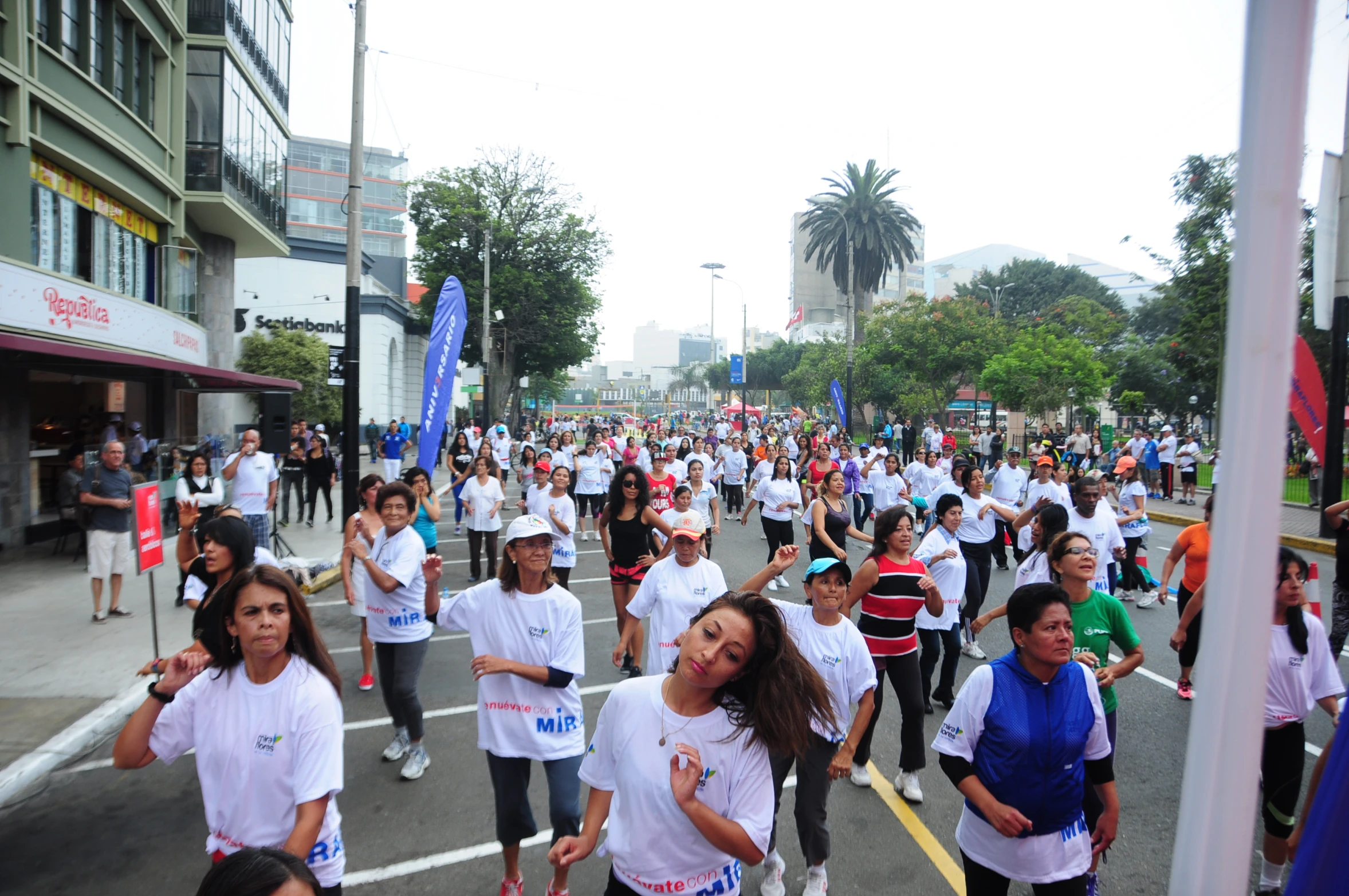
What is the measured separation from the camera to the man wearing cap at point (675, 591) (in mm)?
4871

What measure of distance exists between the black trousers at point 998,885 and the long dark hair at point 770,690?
40.4 inches

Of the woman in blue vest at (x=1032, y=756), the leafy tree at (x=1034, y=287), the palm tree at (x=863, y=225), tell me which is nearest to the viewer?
the woman in blue vest at (x=1032, y=756)

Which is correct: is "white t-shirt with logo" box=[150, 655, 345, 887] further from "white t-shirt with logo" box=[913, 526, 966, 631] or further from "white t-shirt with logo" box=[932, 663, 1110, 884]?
"white t-shirt with logo" box=[913, 526, 966, 631]

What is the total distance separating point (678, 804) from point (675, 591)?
2.59 metres

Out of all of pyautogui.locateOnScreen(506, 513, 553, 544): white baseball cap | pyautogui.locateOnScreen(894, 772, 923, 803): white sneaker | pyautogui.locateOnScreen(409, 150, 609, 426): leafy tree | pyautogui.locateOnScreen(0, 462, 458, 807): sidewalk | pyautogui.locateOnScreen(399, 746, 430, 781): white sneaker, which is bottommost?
pyautogui.locateOnScreen(0, 462, 458, 807): sidewalk

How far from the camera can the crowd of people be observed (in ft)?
8.07

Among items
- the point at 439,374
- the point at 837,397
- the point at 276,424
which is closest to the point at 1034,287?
the point at 837,397

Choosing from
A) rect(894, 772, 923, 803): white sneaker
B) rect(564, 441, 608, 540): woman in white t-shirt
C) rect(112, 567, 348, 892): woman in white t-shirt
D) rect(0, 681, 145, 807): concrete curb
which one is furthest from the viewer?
rect(564, 441, 608, 540): woman in white t-shirt

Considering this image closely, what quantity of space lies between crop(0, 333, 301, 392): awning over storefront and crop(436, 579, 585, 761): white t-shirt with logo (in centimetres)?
896

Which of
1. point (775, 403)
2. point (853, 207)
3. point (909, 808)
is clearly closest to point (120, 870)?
point (909, 808)

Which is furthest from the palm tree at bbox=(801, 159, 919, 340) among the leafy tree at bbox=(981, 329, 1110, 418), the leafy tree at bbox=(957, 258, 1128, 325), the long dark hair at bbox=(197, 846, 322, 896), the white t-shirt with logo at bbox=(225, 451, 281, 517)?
the long dark hair at bbox=(197, 846, 322, 896)

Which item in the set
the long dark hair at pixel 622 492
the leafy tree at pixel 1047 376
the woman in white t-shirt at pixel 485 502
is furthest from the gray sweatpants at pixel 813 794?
the leafy tree at pixel 1047 376

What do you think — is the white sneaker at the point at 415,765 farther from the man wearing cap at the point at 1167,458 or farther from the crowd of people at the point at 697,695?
the man wearing cap at the point at 1167,458

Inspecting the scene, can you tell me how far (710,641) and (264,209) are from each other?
24354mm
